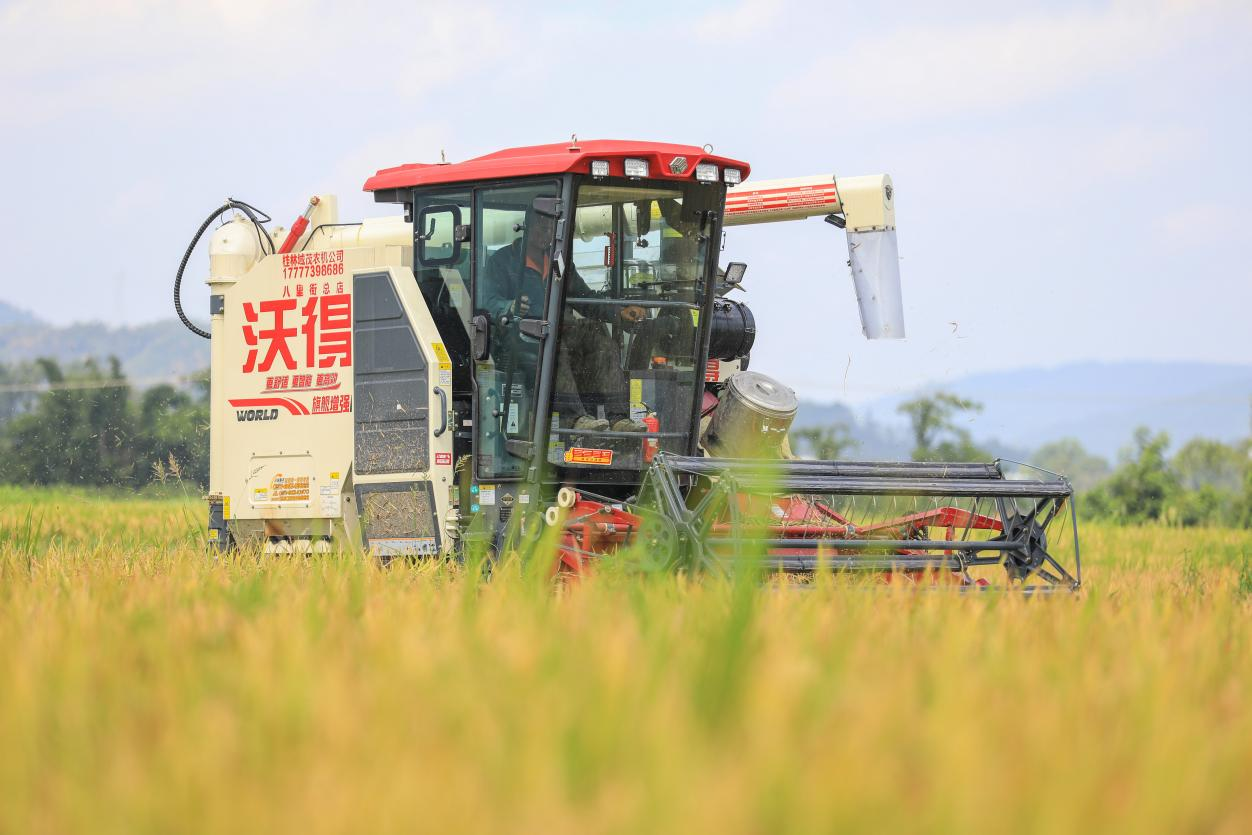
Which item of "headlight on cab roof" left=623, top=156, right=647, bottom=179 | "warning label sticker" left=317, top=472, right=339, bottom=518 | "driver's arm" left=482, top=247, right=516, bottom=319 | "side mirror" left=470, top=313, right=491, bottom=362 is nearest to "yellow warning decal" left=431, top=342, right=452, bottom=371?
"side mirror" left=470, top=313, right=491, bottom=362

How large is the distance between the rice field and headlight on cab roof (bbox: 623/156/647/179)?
136 inches

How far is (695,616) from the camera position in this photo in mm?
3865

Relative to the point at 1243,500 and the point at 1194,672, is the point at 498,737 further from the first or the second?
the point at 1243,500

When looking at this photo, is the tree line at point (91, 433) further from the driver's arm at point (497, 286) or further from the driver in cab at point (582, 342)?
the driver in cab at point (582, 342)

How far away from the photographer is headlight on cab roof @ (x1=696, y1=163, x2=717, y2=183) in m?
7.56

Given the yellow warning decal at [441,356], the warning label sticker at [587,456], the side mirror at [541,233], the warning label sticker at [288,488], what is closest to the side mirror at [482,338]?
the yellow warning decal at [441,356]

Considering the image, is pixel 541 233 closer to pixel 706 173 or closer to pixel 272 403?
pixel 706 173

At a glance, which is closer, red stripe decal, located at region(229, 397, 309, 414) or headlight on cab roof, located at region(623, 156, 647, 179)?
headlight on cab roof, located at region(623, 156, 647, 179)

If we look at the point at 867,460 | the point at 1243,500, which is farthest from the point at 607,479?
the point at 1243,500

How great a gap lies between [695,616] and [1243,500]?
19805 mm

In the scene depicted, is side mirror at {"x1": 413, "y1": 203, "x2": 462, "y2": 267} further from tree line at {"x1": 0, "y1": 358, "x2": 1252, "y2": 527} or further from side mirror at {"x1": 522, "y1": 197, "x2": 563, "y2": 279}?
tree line at {"x1": 0, "y1": 358, "x2": 1252, "y2": 527}

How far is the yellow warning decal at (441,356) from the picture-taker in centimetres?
768

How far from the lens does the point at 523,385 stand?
7.74 m

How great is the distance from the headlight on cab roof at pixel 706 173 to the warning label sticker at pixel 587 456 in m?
1.54
